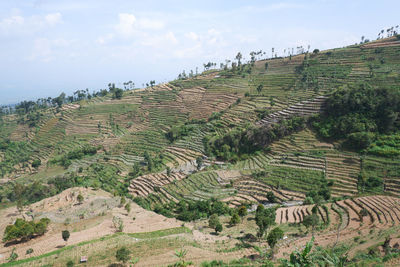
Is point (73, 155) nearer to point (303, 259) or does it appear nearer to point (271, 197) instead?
point (271, 197)

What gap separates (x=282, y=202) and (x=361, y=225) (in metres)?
10.5

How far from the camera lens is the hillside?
1072 inches

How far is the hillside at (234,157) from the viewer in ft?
89.4

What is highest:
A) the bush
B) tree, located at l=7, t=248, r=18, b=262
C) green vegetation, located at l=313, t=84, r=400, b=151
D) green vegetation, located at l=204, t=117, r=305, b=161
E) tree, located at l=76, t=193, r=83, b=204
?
green vegetation, located at l=313, t=84, r=400, b=151

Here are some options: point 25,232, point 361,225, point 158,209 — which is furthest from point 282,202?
point 25,232

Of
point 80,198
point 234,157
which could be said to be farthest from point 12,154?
point 234,157

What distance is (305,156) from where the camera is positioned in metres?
40.6

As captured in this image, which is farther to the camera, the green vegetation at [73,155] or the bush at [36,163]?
the bush at [36,163]

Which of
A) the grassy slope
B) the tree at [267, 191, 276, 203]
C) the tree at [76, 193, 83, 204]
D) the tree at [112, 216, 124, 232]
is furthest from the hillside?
→ the tree at [76, 193, 83, 204]

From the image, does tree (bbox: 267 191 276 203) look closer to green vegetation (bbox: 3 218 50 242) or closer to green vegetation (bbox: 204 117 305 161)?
green vegetation (bbox: 204 117 305 161)

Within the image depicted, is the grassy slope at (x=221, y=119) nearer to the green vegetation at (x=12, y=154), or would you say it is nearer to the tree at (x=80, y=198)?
the green vegetation at (x=12, y=154)

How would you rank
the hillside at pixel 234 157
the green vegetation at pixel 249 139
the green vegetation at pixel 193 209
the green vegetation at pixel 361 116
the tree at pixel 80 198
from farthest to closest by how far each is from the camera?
the green vegetation at pixel 249 139 → the green vegetation at pixel 361 116 → the tree at pixel 80 198 → the green vegetation at pixel 193 209 → the hillside at pixel 234 157

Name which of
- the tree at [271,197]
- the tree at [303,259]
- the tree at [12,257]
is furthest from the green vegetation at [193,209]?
the tree at [303,259]

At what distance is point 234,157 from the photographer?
1837 inches
